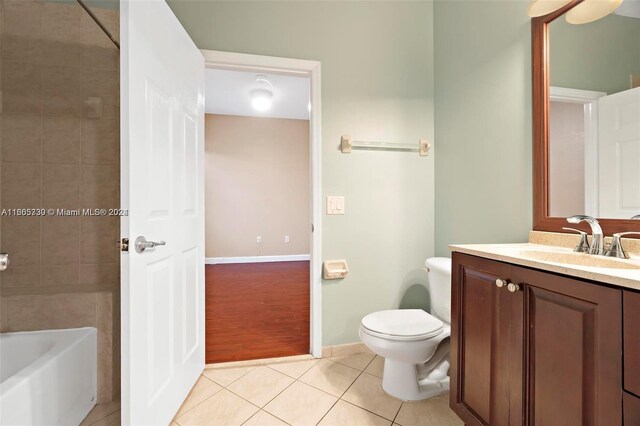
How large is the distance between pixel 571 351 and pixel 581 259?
1.47ft

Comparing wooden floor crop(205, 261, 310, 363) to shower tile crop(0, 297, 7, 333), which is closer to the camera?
shower tile crop(0, 297, 7, 333)

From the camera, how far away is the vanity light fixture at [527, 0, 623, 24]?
44.2 inches

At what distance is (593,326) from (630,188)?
706 millimetres

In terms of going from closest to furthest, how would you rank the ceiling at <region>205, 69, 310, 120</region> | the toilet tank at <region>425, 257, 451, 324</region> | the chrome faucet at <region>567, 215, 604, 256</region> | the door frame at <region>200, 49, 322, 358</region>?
the chrome faucet at <region>567, 215, 604, 256</region> → the toilet tank at <region>425, 257, 451, 324</region> → the door frame at <region>200, 49, 322, 358</region> → the ceiling at <region>205, 69, 310, 120</region>

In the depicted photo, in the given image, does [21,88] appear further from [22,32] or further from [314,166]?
[314,166]

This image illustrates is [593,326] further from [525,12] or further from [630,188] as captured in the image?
[525,12]

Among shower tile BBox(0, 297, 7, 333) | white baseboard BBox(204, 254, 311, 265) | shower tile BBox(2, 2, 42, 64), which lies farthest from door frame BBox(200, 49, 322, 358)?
white baseboard BBox(204, 254, 311, 265)

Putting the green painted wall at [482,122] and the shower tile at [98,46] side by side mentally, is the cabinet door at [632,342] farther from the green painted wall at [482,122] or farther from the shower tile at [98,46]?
the shower tile at [98,46]

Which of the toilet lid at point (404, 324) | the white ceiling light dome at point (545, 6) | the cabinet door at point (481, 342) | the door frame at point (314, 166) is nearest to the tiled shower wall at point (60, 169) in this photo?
the door frame at point (314, 166)

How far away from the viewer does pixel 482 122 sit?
169 cm

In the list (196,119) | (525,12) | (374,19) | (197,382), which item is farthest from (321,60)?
(197,382)

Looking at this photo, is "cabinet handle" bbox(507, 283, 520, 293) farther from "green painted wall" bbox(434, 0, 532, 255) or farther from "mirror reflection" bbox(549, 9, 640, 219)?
"green painted wall" bbox(434, 0, 532, 255)

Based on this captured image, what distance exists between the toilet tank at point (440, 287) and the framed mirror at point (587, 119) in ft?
1.66

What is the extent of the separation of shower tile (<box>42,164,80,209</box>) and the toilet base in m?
1.93
